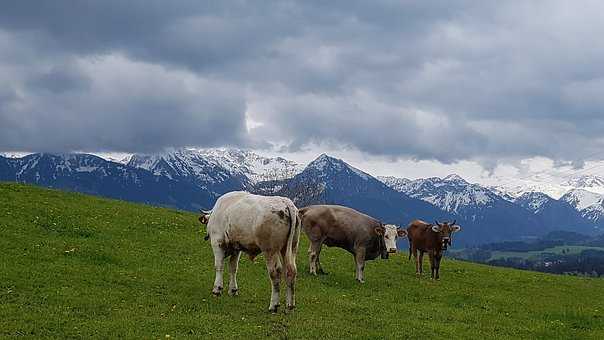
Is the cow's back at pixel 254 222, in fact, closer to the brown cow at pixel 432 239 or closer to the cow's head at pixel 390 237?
the cow's head at pixel 390 237

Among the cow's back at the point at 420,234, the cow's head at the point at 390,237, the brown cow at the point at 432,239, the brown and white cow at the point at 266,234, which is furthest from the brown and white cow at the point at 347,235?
the brown and white cow at the point at 266,234

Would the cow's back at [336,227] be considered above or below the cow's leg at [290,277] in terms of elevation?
above

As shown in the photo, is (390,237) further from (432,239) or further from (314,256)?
(432,239)

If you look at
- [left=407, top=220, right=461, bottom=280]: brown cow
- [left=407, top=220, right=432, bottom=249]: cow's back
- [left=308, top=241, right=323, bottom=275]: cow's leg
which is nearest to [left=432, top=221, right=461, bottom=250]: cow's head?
[left=407, top=220, right=461, bottom=280]: brown cow

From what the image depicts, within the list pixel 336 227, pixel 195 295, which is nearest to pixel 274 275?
pixel 195 295

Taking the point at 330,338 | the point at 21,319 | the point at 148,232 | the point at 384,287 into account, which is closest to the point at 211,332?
the point at 330,338

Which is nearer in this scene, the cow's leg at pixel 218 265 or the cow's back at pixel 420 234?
the cow's leg at pixel 218 265

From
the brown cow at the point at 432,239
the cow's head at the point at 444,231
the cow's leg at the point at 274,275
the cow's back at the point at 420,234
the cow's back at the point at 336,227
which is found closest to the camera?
the cow's leg at the point at 274,275
